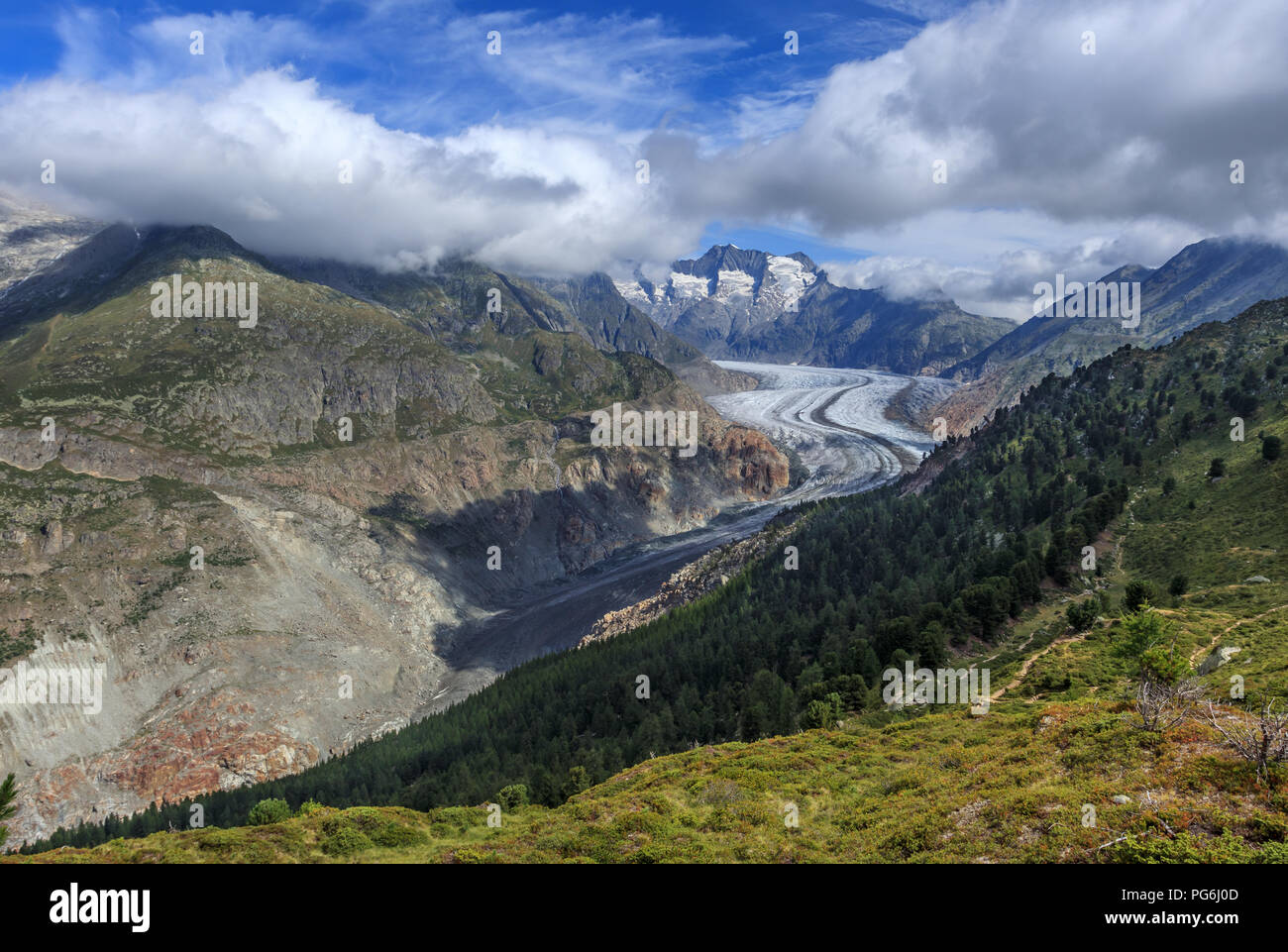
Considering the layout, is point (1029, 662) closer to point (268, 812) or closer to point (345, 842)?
point (345, 842)

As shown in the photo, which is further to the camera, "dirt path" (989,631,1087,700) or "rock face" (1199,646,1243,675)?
"dirt path" (989,631,1087,700)

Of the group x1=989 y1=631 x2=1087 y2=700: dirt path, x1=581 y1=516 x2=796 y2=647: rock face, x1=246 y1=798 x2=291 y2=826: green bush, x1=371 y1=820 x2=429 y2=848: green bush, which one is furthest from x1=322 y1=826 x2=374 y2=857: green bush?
x1=581 y1=516 x2=796 y2=647: rock face

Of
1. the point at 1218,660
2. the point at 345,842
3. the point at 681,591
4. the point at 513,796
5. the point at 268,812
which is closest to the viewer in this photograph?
the point at 345,842

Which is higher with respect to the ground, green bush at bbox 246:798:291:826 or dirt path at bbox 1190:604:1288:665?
dirt path at bbox 1190:604:1288:665

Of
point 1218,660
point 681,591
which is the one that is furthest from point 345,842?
point 681,591

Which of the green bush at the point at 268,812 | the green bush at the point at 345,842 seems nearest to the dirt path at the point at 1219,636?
the green bush at the point at 345,842

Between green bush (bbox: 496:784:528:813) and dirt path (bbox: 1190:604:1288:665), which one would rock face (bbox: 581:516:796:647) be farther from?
dirt path (bbox: 1190:604:1288:665)

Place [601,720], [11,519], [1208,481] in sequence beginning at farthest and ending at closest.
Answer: [11,519]
[601,720]
[1208,481]
